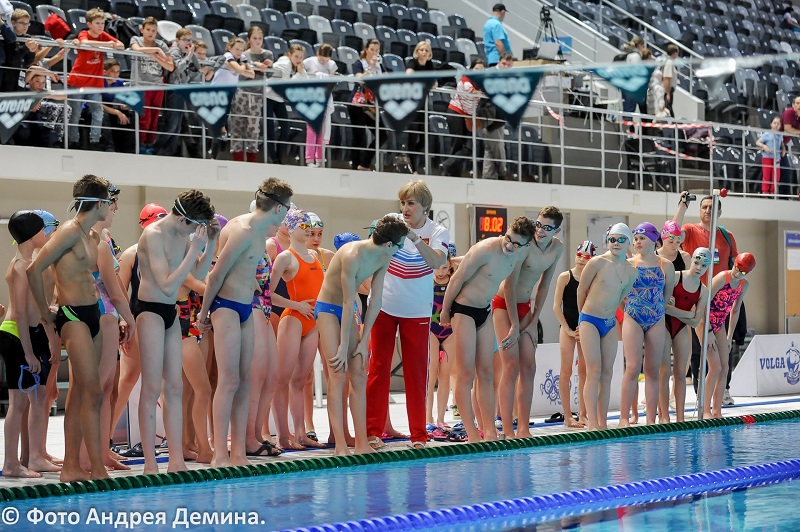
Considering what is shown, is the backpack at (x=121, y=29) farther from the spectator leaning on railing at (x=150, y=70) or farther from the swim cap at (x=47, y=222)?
the swim cap at (x=47, y=222)

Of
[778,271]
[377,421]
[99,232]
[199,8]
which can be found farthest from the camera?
[778,271]

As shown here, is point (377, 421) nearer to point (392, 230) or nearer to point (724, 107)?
point (392, 230)

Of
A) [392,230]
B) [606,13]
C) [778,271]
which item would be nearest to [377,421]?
[392,230]

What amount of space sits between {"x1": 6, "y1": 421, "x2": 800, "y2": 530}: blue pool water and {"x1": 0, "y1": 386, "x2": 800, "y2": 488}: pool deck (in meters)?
0.63

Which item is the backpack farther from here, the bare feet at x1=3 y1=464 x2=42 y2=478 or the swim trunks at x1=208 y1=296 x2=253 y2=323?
the bare feet at x1=3 y1=464 x2=42 y2=478

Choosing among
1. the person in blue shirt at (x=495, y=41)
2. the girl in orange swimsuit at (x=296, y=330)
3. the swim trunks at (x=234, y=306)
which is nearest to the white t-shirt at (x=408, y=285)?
the girl in orange swimsuit at (x=296, y=330)

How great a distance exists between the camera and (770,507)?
5273 mm

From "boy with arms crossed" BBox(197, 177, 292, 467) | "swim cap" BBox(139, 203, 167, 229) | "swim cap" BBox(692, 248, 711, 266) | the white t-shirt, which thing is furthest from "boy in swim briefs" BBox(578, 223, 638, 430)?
"swim cap" BBox(139, 203, 167, 229)

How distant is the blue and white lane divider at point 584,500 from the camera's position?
4699 mm

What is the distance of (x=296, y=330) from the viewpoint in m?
7.32

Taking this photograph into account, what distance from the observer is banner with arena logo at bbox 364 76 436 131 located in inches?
207

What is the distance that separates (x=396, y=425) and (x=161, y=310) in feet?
12.0

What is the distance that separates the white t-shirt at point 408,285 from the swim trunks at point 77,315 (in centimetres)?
212

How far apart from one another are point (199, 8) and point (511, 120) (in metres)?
9.31
